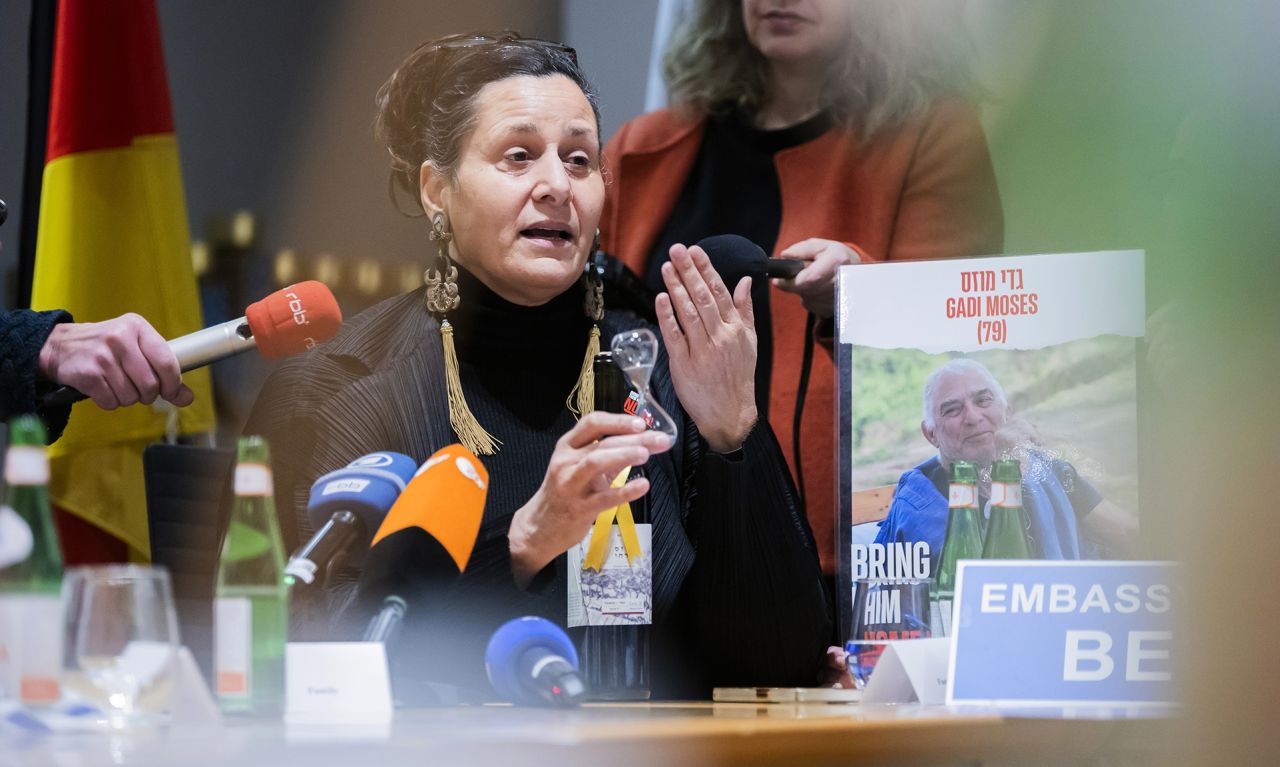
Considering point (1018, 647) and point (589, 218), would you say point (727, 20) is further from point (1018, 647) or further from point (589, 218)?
point (1018, 647)

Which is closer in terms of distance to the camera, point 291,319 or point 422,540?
point 422,540

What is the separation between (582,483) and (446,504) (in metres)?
0.27

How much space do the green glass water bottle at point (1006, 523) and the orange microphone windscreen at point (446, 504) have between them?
0.65m

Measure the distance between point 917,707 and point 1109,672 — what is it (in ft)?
0.62

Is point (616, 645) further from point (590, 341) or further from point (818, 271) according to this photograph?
point (818, 271)

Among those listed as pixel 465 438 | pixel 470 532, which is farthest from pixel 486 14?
pixel 470 532

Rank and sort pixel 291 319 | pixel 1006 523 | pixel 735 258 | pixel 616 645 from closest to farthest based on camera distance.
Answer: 1. pixel 291 319
2. pixel 1006 523
3. pixel 616 645
4. pixel 735 258


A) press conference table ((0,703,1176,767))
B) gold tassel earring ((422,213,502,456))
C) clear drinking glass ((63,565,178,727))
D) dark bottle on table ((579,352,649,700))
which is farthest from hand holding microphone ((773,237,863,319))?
clear drinking glass ((63,565,178,727))

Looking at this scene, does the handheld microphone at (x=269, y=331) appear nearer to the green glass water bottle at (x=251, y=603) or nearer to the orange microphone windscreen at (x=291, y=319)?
the orange microphone windscreen at (x=291, y=319)

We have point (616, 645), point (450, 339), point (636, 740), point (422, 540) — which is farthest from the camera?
point (450, 339)

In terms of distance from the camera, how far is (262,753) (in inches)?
33.1

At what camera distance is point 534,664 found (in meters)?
1.29

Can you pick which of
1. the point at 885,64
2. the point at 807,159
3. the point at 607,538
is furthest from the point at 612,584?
the point at 885,64

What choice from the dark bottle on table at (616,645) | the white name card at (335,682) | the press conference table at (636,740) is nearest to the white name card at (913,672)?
the press conference table at (636,740)
